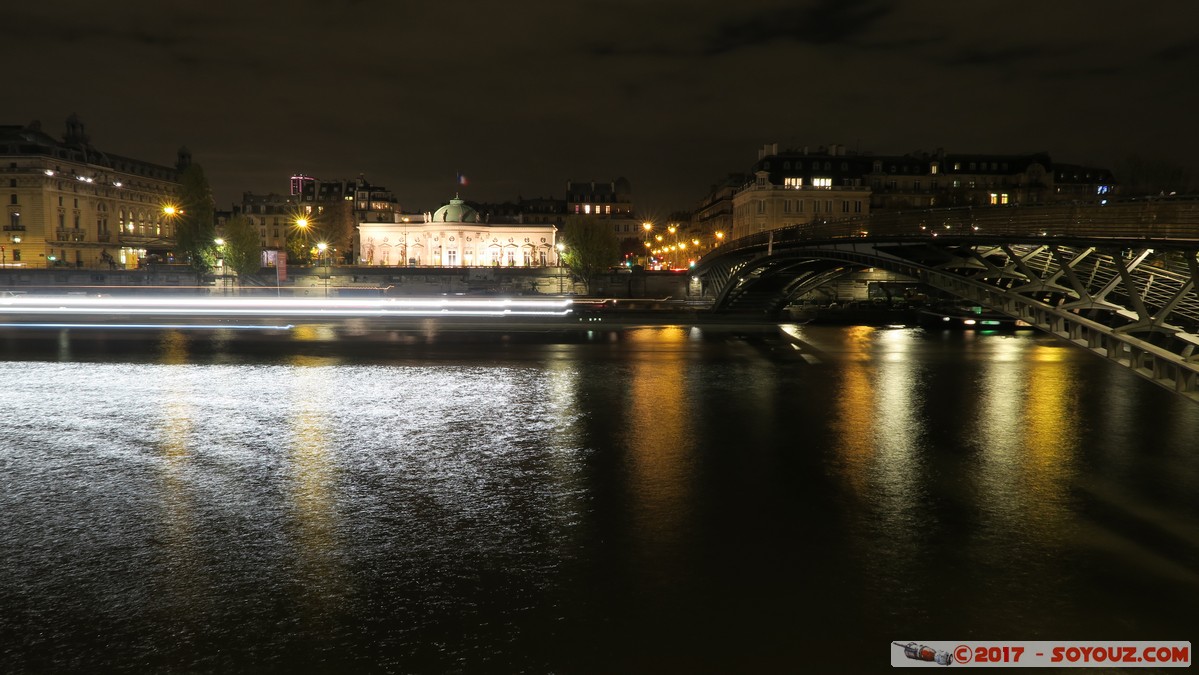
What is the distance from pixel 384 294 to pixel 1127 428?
7405 centimetres

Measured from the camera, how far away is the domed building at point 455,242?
447 ft

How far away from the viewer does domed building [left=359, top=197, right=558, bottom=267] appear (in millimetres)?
136250

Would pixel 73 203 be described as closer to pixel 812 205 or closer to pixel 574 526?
pixel 812 205

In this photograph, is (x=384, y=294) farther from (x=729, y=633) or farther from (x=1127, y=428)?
(x=729, y=633)

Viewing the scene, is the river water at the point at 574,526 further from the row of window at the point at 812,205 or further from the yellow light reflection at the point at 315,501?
the row of window at the point at 812,205

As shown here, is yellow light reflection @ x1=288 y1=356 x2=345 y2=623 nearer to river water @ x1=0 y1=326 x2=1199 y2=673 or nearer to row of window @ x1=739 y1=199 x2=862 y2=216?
river water @ x1=0 y1=326 x2=1199 y2=673

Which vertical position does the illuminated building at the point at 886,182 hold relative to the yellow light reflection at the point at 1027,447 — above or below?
above

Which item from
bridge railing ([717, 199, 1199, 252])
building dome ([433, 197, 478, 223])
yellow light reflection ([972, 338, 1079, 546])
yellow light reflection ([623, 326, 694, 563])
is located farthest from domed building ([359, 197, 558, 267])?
yellow light reflection ([972, 338, 1079, 546])

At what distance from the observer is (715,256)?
6731cm

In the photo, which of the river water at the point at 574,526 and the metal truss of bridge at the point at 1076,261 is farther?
the metal truss of bridge at the point at 1076,261

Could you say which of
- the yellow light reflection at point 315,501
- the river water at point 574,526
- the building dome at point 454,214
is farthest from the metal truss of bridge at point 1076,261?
the building dome at point 454,214

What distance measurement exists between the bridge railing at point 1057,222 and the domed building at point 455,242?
106310 mm

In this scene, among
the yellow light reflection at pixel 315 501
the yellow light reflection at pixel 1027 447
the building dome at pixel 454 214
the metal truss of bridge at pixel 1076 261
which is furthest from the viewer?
the building dome at pixel 454 214

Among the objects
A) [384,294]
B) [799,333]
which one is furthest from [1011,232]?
[384,294]
